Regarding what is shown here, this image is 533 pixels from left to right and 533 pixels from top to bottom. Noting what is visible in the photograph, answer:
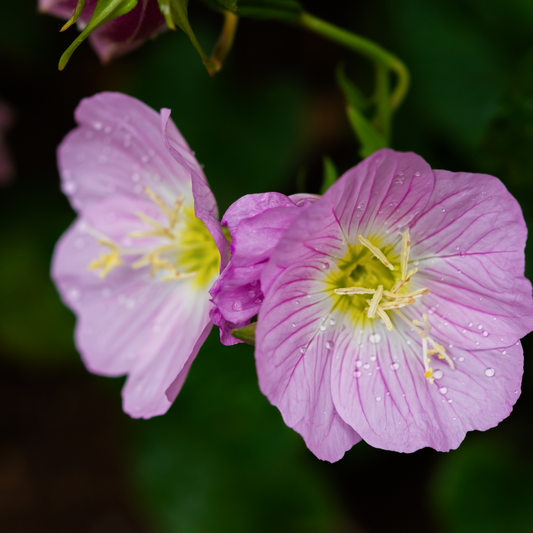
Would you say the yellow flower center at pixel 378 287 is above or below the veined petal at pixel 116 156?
below

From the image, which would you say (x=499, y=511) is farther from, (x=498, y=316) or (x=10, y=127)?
(x=10, y=127)

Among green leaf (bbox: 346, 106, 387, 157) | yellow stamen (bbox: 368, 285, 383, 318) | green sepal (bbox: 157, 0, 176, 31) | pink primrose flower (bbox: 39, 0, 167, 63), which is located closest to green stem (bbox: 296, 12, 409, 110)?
green leaf (bbox: 346, 106, 387, 157)

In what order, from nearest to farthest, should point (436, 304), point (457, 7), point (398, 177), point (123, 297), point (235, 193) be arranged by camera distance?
point (398, 177), point (436, 304), point (123, 297), point (457, 7), point (235, 193)

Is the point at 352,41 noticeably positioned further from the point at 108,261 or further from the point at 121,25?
the point at 108,261

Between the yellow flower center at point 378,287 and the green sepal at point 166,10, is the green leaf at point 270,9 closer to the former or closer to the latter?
the green sepal at point 166,10

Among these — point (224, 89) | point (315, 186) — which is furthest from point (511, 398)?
point (224, 89)

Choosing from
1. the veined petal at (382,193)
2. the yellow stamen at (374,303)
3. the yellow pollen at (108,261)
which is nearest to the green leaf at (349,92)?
the veined petal at (382,193)

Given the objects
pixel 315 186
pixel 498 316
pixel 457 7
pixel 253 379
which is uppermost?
pixel 457 7
